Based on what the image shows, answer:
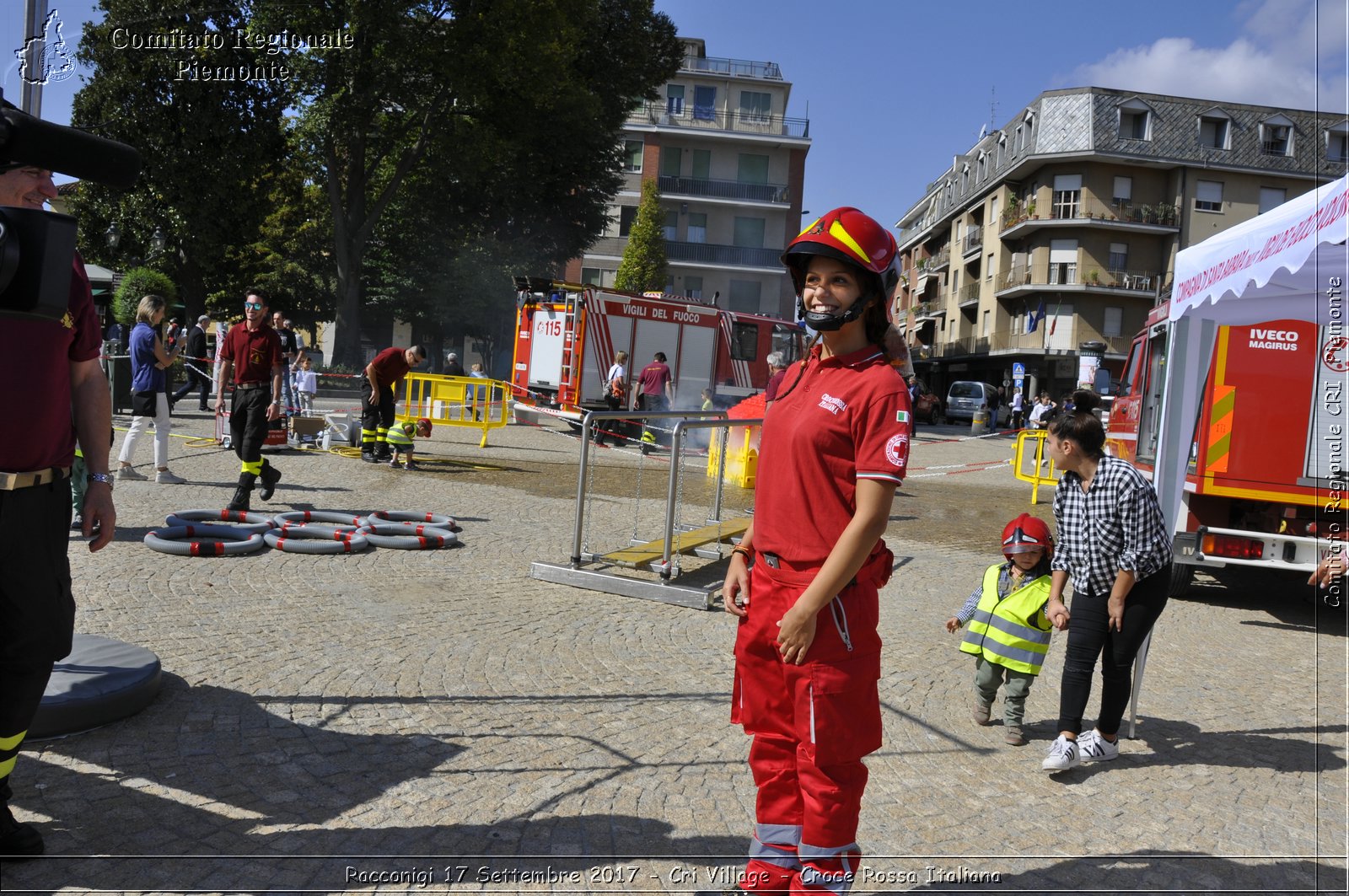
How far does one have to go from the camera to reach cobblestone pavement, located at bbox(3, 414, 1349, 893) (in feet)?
10.9

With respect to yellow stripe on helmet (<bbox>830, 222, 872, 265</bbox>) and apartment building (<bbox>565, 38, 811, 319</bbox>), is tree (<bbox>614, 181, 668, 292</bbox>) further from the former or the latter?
yellow stripe on helmet (<bbox>830, 222, 872, 265</bbox>)

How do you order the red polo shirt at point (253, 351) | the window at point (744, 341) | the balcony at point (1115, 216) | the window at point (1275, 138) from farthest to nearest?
the balcony at point (1115, 216) < the window at point (1275, 138) < the window at point (744, 341) < the red polo shirt at point (253, 351)

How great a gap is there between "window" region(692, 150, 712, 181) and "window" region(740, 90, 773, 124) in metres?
2.81

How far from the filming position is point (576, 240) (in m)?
37.7

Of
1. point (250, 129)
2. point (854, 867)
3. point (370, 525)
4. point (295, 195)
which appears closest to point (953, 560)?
point (370, 525)

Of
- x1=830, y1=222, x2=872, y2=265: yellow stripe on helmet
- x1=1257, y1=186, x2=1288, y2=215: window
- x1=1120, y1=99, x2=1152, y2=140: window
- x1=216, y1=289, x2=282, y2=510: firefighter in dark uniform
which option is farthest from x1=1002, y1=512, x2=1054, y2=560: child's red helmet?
x1=1120, y1=99, x2=1152, y2=140: window

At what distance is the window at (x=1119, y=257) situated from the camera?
53625 millimetres

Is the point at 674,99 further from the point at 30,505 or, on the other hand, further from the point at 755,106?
the point at 30,505

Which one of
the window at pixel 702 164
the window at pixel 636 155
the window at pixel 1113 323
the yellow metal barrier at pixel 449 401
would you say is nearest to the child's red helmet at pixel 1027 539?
the yellow metal barrier at pixel 449 401

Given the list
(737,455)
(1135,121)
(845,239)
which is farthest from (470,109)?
(1135,121)

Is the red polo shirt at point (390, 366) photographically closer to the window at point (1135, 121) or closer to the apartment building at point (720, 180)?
the apartment building at point (720, 180)

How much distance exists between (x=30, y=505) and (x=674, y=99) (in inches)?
2313

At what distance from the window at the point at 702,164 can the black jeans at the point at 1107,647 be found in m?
55.7

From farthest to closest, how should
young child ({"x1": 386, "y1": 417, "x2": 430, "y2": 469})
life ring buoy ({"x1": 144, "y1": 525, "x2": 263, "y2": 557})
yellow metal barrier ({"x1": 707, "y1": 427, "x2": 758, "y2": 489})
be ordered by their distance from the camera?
young child ({"x1": 386, "y1": 417, "x2": 430, "y2": 469}) → yellow metal barrier ({"x1": 707, "y1": 427, "x2": 758, "y2": 489}) → life ring buoy ({"x1": 144, "y1": 525, "x2": 263, "y2": 557})
